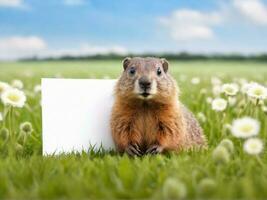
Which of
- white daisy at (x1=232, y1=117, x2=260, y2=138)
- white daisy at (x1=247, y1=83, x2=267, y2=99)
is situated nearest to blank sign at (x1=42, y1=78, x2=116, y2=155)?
white daisy at (x1=247, y1=83, x2=267, y2=99)

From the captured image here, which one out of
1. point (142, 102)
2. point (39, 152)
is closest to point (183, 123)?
point (142, 102)

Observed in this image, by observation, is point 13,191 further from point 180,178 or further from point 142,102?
point 142,102

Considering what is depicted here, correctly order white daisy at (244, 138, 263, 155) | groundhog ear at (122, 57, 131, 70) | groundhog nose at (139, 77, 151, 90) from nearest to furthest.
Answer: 1. white daisy at (244, 138, 263, 155)
2. groundhog nose at (139, 77, 151, 90)
3. groundhog ear at (122, 57, 131, 70)

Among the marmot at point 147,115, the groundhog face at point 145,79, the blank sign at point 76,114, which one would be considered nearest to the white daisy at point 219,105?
the marmot at point 147,115

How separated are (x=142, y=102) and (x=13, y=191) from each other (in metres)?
2.16

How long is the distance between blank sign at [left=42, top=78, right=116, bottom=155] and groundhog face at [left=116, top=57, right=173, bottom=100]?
0.54 meters

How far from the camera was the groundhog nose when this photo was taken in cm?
502

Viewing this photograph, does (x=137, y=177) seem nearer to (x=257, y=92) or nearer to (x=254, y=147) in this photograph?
(x=254, y=147)

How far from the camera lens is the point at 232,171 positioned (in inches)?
167

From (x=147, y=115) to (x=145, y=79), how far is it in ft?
1.67

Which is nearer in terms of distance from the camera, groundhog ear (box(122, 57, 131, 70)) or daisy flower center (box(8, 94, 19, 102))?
daisy flower center (box(8, 94, 19, 102))

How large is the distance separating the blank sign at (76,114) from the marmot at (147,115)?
1.04ft

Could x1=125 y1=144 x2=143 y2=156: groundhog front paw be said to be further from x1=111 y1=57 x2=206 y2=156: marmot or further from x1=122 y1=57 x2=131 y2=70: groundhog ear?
x1=122 y1=57 x2=131 y2=70: groundhog ear

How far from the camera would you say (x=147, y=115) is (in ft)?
17.8
